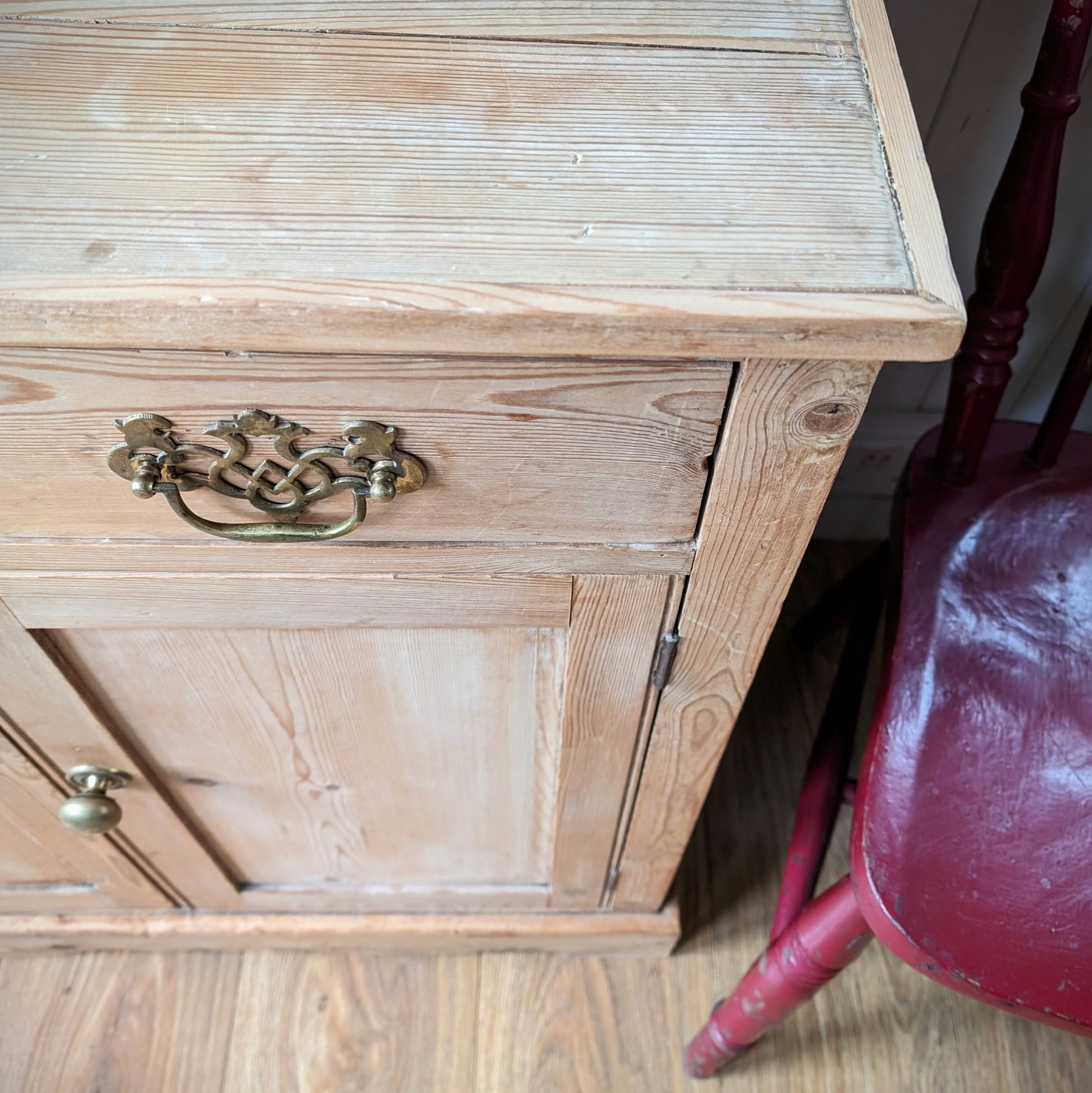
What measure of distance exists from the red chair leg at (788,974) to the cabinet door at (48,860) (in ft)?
1.67

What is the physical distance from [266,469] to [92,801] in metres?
0.33

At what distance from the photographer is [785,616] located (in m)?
1.13

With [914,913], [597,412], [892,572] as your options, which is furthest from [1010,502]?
[597,412]

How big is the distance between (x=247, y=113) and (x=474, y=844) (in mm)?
585

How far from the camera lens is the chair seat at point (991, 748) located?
0.52 metres

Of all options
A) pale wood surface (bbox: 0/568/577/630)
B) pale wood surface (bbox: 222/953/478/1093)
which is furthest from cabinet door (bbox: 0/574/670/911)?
pale wood surface (bbox: 222/953/478/1093)

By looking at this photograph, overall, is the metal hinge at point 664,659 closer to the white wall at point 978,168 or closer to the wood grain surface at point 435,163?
the wood grain surface at point 435,163

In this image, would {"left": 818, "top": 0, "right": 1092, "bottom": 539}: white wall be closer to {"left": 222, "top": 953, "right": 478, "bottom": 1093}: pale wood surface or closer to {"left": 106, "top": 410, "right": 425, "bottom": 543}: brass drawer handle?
{"left": 106, "top": 410, "right": 425, "bottom": 543}: brass drawer handle

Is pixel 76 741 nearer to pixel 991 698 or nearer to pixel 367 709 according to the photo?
pixel 367 709

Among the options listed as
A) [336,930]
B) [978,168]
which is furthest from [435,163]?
[336,930]

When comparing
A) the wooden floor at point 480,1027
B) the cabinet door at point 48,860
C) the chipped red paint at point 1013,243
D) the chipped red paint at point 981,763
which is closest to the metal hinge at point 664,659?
the chipped red paint at point 981,763

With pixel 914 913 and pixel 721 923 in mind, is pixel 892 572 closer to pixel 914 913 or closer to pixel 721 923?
pixel 914 913

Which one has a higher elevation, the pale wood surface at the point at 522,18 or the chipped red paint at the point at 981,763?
the pale wood surface at the point at 522,18

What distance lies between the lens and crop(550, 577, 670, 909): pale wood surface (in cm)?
48
